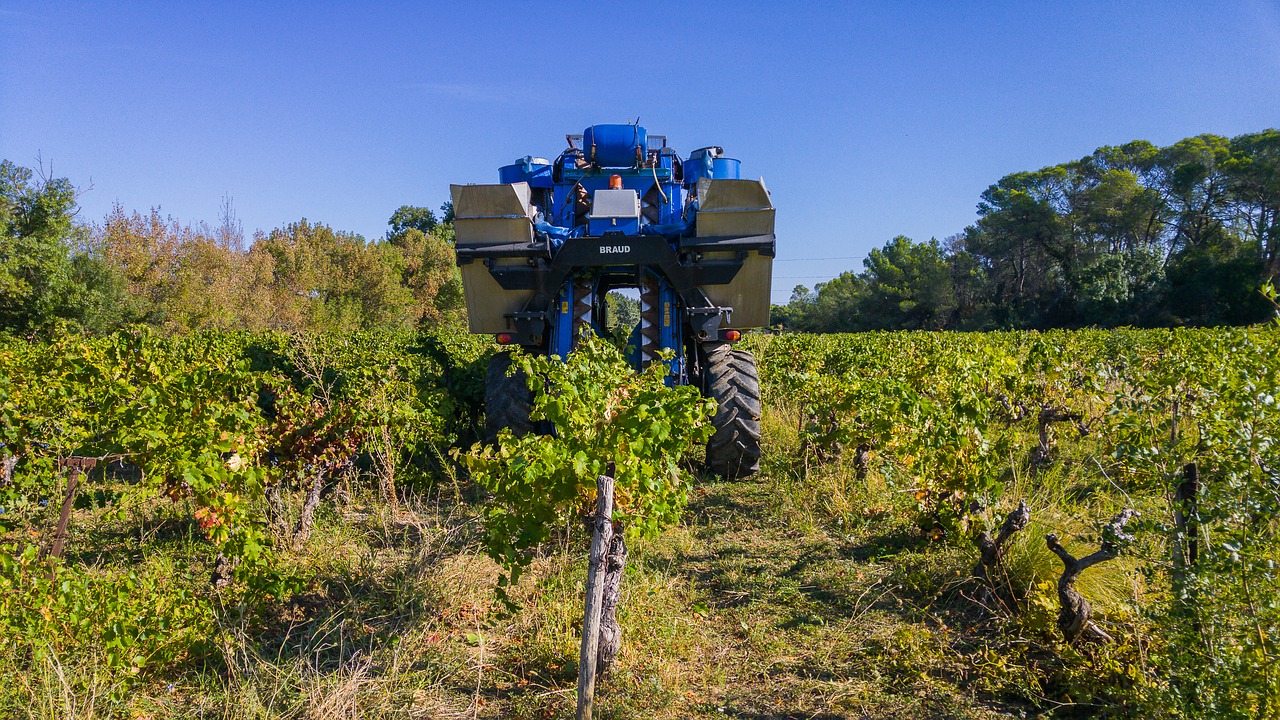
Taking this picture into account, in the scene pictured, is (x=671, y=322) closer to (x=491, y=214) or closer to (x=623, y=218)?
(x=623, y=218)

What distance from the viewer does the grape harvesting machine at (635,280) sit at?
17.0 ft

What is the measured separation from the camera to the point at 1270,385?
2168 millimetres

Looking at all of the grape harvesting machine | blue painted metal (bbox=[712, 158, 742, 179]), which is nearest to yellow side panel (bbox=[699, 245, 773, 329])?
the grape harvesting machine

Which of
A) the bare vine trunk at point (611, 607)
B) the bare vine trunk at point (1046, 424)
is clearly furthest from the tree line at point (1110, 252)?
the bare vine trunk at point (611, 607)

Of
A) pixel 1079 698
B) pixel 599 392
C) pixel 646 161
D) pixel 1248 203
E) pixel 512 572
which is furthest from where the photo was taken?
pixel 1248 203

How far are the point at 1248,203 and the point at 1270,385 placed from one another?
43570 millimetres

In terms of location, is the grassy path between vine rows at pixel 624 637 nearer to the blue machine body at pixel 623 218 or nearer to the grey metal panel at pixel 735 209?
the blue machine body at pixel 623 218

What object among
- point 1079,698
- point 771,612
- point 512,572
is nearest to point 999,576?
point 1079,698

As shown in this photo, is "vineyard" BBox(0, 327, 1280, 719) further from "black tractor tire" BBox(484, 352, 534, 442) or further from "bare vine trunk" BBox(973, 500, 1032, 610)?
"black tractor tire" BBox(484, 352, 534, 442)

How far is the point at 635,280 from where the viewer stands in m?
5.95

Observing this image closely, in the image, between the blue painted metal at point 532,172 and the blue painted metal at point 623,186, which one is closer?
the blue painted metal at point 623,186

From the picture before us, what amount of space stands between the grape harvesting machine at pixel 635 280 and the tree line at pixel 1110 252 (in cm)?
3155

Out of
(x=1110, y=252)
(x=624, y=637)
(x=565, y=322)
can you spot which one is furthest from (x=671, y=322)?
(x=1110, y=252)

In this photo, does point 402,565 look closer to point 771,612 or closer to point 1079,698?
point 771,612
